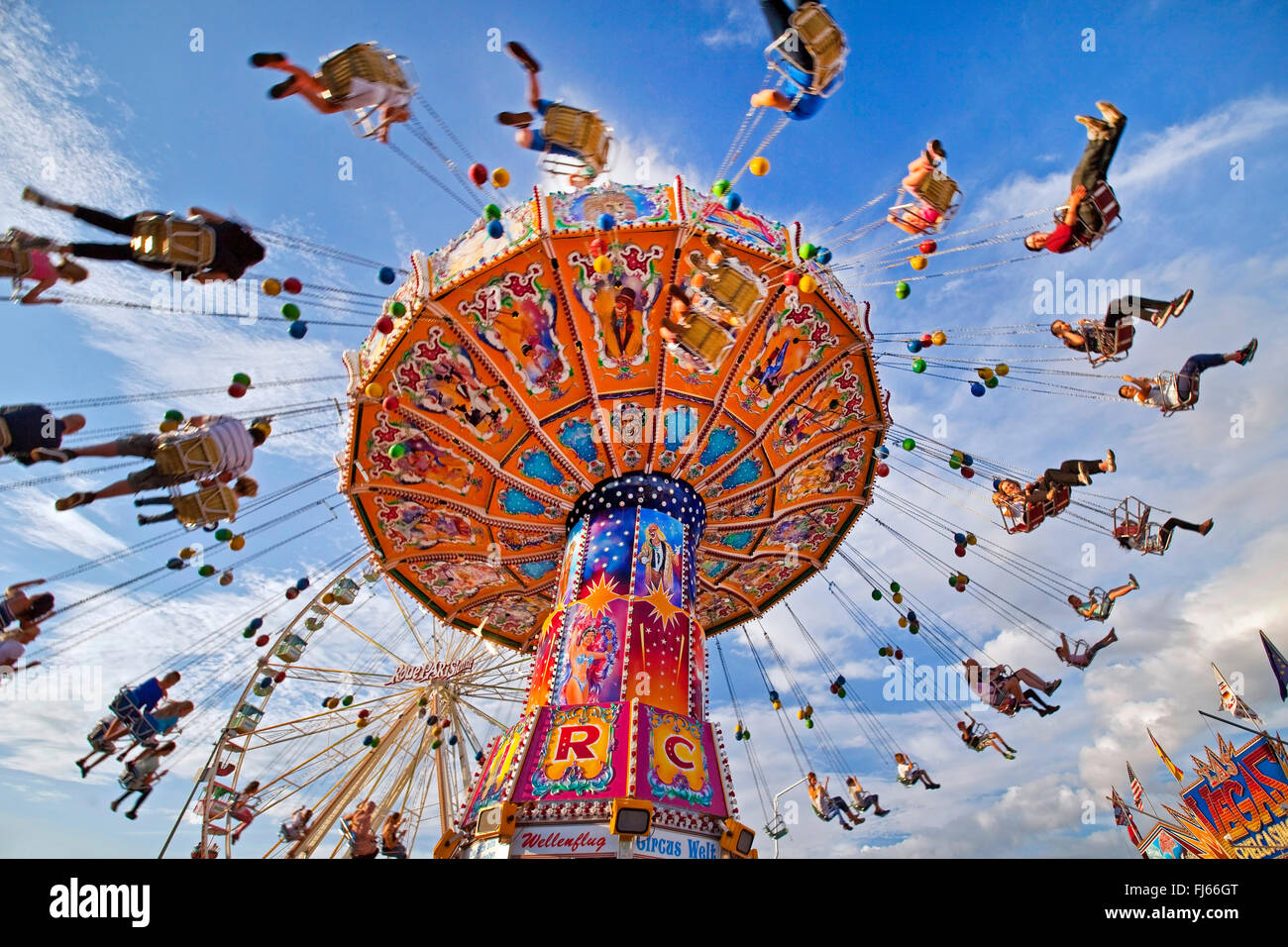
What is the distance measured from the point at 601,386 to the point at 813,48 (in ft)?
20.7

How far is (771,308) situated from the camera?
40.5ft

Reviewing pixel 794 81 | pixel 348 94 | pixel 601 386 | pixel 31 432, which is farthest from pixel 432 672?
pixel 794 81

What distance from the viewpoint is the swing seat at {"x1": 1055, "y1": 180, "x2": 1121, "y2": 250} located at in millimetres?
9398

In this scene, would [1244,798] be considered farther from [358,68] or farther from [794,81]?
[358,68]

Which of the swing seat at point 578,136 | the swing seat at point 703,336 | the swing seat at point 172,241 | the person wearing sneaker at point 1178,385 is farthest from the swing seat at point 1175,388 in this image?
the swing seat at point 172,241

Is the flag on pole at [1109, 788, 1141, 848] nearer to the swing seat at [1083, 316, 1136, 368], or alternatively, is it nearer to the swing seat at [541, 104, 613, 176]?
the swing seat at [1083, 316, 1136, 368]

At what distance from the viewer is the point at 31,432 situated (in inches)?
301

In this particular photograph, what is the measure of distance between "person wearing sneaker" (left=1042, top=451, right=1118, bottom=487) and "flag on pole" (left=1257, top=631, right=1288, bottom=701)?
15467 mm

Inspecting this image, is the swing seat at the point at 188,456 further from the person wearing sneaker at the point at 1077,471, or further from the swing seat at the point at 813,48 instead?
the person wearing sneaker at the point at 1077,471

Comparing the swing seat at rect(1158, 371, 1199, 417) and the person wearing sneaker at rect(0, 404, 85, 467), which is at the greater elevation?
the swing seat at rect(1158, 371, 1199, 417)

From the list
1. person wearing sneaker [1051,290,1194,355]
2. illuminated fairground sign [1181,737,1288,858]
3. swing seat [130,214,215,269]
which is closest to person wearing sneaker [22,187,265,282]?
swing seat [130,214,215,269]

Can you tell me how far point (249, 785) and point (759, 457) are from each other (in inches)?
646
